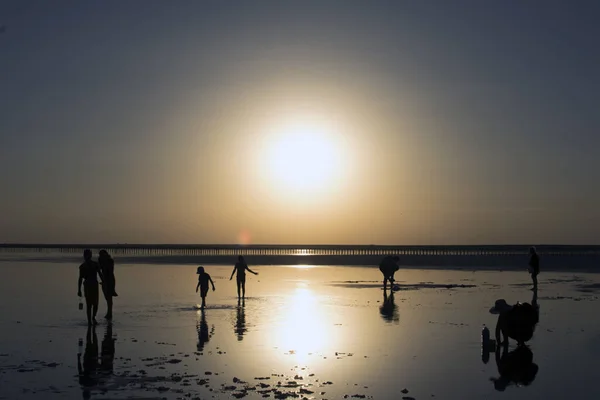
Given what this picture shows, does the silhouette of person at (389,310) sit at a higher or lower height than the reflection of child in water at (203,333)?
higher

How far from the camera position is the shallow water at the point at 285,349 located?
1220 cm

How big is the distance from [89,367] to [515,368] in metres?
9.05

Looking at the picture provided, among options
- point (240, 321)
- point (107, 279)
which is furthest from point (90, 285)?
point (240, 321)

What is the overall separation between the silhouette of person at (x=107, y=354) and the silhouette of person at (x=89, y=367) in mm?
155

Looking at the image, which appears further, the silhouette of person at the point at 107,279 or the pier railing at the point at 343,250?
the pier railing at the point at 343,250

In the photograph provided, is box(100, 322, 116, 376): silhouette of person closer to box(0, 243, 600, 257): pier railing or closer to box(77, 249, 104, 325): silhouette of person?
box(77, 249, 104, 325): silhouette of person

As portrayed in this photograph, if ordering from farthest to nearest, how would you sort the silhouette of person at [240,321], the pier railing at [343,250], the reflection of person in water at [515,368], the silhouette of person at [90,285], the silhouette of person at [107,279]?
the pier railing at [343,250] → the silhouette of person at [107,279] → the silhouette of person at [90,285] → the silhouette of person at [240,321] → the reflection of person in water at [515,368]

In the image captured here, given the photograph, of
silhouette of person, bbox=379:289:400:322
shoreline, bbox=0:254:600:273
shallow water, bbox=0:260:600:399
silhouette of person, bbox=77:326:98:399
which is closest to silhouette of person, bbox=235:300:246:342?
shallow water, bbox=0:260:600:399

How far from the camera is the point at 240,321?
21.8 metres

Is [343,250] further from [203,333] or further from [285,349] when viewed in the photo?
[285,349]

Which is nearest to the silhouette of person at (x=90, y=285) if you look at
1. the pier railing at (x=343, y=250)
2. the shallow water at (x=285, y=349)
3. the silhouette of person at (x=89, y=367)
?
the shallow water at (x=285, y=349)

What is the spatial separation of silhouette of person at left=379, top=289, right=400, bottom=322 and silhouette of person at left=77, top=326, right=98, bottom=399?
952cm

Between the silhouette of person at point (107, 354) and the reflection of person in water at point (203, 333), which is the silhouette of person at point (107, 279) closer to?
the silhouette of person at point (107, 354)

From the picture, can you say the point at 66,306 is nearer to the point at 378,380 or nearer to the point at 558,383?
the point at 378,380
